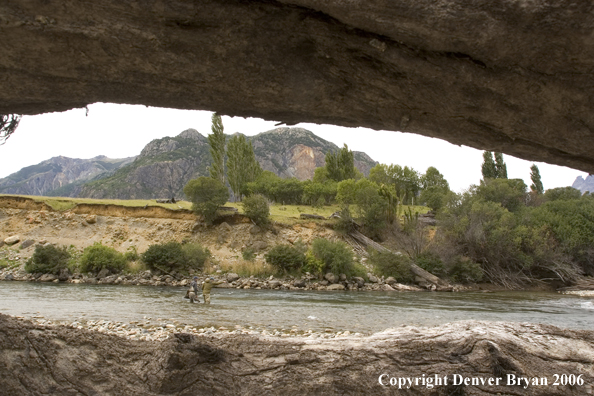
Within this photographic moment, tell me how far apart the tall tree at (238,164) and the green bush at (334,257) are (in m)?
35.6

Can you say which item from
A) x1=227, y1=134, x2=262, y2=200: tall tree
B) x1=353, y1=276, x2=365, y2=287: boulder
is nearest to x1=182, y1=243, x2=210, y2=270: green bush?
x1=353, y1=276, x2=365, y2=287: boulder

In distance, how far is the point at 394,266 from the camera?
1425 inches

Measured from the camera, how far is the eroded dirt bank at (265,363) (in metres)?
3.84

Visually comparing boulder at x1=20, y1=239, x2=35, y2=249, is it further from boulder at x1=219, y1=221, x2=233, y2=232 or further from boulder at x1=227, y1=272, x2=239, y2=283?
boulder at x1=227, y1=272, x2=239, y2=283

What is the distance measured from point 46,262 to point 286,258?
20.5 metres

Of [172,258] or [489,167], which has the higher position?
[489,167]

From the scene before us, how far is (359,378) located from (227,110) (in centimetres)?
317

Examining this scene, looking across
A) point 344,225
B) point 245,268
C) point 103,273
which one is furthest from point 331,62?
point 344,225

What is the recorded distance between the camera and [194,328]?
1200cm

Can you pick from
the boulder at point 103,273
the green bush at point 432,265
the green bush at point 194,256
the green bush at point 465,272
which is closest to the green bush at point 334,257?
the green bush at point 432,265

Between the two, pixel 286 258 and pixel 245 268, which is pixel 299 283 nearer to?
pixel 286 258

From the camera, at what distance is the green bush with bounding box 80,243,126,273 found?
3245 centimetres

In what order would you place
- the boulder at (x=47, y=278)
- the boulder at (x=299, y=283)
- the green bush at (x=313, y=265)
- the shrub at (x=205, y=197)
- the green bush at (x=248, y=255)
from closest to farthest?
the boulder at (x=47, y=278) < the boulder at (x=299, y=283) < the green bush at (x=313, y=265) < the green bush at (x=248, y=255) < the shrub at (x=205, y=197)

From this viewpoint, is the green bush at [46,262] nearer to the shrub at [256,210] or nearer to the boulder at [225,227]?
the boulder at [225,227]
